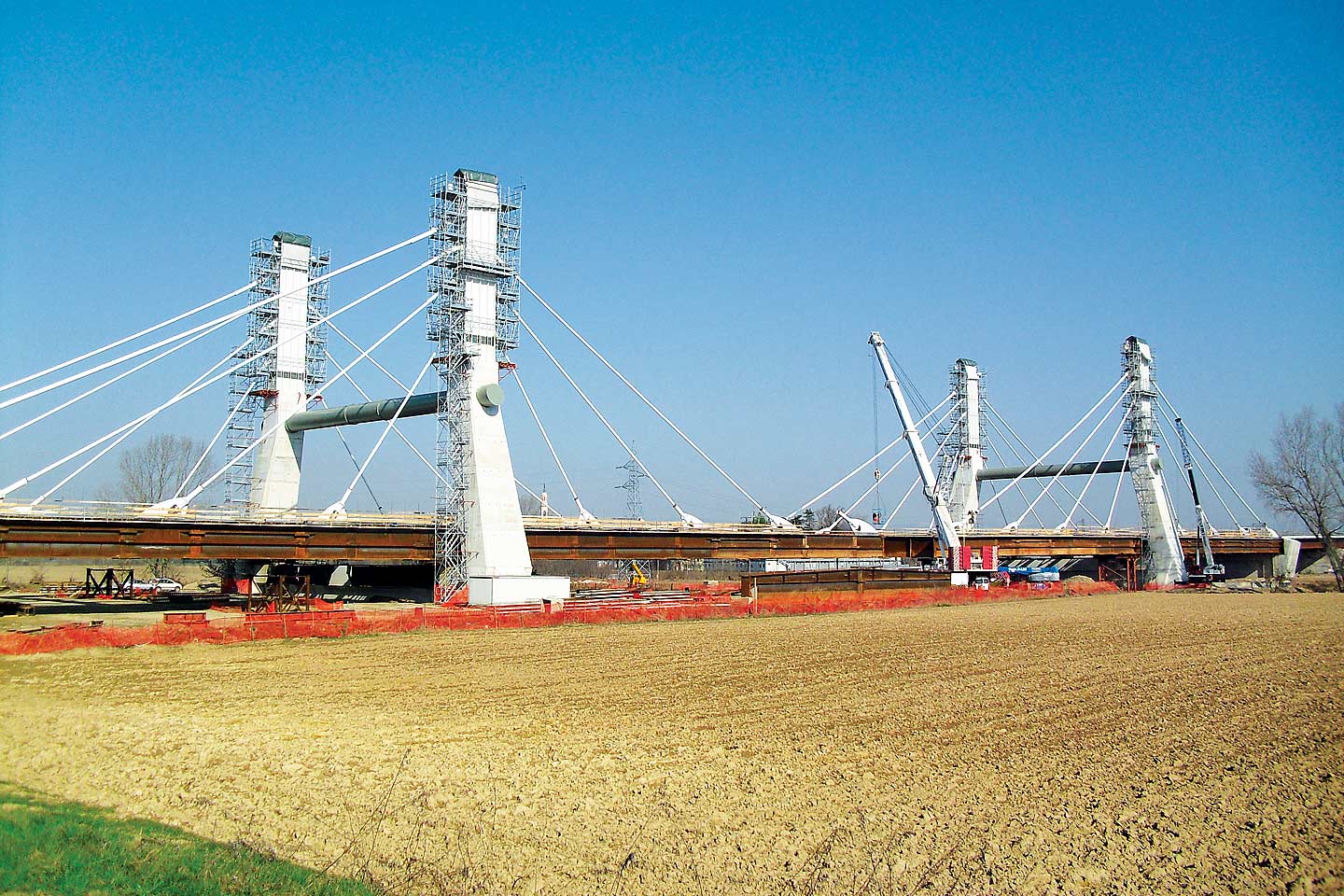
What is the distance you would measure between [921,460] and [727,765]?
69.7m

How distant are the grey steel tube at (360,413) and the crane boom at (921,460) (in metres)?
40.7

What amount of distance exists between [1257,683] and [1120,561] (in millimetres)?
76549

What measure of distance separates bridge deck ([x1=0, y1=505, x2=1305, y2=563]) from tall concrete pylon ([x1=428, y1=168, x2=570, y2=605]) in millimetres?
3774

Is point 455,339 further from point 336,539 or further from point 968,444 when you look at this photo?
point 968,444

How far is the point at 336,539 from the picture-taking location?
4569cm

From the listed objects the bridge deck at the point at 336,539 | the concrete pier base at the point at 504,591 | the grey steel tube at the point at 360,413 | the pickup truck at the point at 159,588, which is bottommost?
the pickup truck at the point at 159,588

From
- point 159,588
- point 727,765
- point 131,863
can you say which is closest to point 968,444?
point 159,588

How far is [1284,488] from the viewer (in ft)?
282

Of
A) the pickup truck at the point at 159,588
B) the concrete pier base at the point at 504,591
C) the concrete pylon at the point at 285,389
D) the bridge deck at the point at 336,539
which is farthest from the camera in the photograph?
the pickup truck at the point at 159,588

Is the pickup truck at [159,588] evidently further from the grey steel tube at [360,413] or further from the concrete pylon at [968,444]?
the concrete pylon at [968,444]

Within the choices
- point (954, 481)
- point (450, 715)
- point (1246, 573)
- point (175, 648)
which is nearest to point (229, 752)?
point (450, 715)

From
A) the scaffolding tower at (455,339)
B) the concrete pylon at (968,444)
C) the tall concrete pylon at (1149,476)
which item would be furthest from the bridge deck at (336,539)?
the tall concrete pylon at (1149,476)

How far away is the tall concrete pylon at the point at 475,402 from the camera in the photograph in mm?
44281

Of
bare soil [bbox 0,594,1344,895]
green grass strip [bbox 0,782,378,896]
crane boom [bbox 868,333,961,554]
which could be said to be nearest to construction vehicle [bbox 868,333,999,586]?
crane boom [bbox 868,333,961,554]
